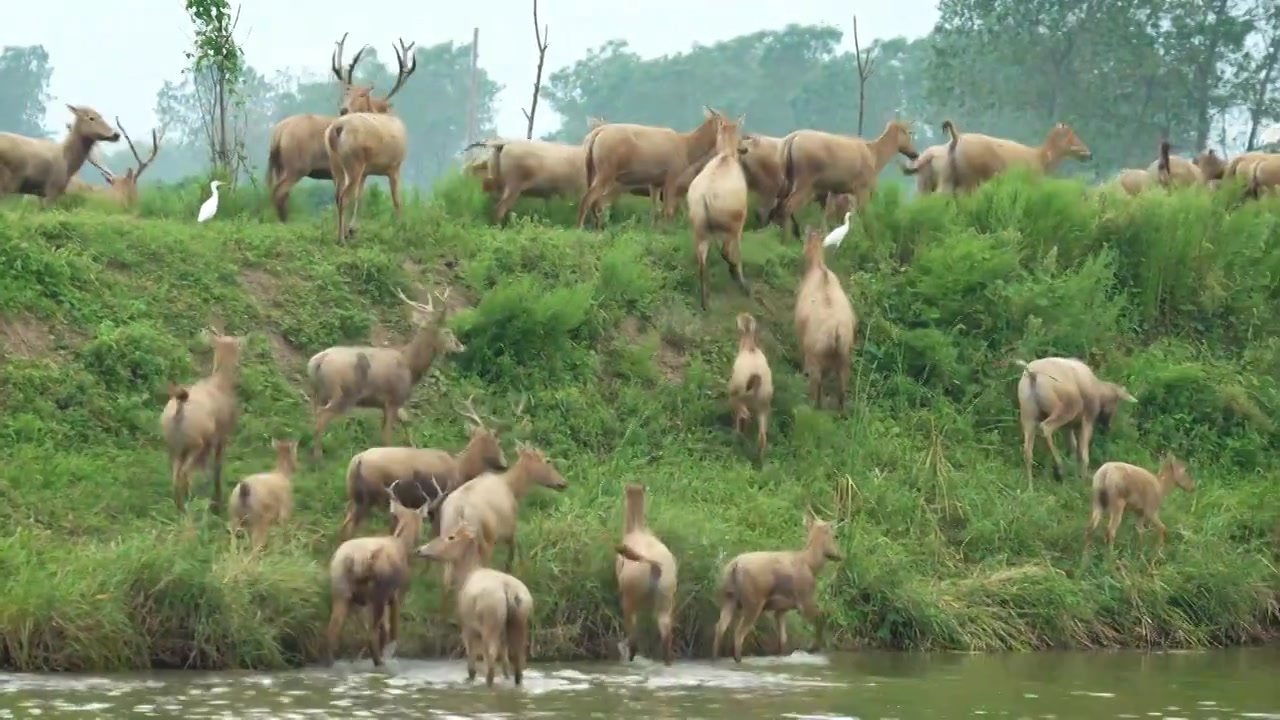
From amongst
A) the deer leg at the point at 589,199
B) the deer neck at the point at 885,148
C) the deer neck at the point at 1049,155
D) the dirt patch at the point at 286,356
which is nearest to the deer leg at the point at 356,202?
the dirt patch at the point at 286,356

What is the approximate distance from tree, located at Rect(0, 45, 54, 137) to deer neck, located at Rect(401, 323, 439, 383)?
65.1 metres

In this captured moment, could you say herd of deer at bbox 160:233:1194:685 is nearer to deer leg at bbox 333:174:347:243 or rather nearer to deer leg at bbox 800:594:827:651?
deer leg at bbox 800:594:827:651

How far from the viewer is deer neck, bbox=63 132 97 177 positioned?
58.0 feet

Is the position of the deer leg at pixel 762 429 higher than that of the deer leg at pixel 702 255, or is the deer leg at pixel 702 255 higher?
the deer leg at pixel 702 255

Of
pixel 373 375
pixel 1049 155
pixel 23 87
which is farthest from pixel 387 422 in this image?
pixel 23 87

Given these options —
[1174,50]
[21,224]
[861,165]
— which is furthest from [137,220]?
[1174,50]

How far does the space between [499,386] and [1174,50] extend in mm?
31209

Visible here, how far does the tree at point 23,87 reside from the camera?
251ft

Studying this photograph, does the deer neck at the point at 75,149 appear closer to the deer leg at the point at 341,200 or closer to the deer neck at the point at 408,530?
the deer leg at the point at 341,200

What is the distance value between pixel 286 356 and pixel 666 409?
2.67 meters

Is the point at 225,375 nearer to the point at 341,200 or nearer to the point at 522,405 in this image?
the point at 522,405

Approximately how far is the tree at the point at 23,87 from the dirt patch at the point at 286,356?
6379 cm

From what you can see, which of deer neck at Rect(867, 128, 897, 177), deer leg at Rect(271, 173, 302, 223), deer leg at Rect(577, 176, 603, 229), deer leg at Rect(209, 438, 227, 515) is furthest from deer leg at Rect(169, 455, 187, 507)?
deer neck at Rect(867, 128, 897, 177)

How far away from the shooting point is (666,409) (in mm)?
15445
